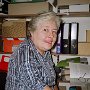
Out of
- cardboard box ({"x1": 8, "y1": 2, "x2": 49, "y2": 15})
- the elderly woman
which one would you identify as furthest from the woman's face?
cardboard box ({"x1": 8, "y1": 2, "x2": 49, "y2": 15})

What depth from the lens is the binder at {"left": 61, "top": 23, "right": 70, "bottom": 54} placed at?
210 centimetres

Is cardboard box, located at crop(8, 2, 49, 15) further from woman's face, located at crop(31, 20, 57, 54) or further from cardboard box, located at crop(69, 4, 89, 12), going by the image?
woman's face, located at crop(31, 20, 57, 54)

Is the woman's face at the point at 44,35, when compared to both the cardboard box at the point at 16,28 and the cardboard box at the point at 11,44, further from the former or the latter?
the cardboard box at the point at 11,44

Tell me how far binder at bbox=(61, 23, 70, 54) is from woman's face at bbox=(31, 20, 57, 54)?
0.59 m

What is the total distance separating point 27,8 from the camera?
2074 mm

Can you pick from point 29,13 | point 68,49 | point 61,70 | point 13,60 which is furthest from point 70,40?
point 13,60

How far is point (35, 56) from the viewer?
1.39m

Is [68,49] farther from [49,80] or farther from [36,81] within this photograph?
[36,81]

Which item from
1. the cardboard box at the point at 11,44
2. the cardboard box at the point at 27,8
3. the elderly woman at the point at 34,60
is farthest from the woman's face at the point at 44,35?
the cardboard box at the point at 11,44

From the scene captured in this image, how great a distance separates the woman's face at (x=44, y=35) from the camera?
1501 mm

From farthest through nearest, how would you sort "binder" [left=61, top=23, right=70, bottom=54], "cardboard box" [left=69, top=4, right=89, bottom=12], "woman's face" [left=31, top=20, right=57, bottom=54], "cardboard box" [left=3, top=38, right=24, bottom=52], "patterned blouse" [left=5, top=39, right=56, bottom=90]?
"cardboard box" [left=3, top=38, right=24, bottom=52], "binder" [left=61, top=23, right=70, bottom=54], "cardboard box" [left=69, top=4, right=89, bottom=12], "woman's face" [left=31, top=20, right=57, bottom=54], "patterned blouse" [left=5, top=39, right=56, bottom=90]

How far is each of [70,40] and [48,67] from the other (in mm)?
589

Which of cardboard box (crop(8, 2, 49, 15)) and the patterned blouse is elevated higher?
cardboard box (crop(8, 2, 49, 15))

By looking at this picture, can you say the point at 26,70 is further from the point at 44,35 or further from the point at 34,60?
the point at 44,35
